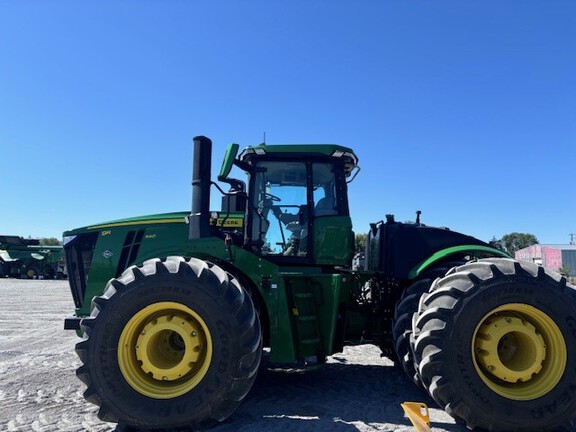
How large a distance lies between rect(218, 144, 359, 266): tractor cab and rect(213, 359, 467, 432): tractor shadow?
147 centimetres

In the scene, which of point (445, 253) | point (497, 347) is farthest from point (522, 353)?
point (445, 253)

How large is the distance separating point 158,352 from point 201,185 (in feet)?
5.51

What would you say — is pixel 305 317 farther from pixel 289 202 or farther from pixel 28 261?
pixel 28 261

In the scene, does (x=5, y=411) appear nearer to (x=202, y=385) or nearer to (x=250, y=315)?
(x=202, y=385)

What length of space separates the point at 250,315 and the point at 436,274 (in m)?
2.25

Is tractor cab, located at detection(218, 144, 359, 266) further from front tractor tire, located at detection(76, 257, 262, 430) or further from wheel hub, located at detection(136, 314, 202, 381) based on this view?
wheel hub, located at detection(136, 314, 202, 381)

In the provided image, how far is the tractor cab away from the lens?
5086 millimetres

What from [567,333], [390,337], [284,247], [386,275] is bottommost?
[390,337]

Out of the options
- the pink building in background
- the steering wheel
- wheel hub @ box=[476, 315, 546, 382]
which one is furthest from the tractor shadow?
the pink building in background

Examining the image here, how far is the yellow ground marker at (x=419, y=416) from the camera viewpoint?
130 inches

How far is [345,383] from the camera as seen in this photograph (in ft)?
17.5

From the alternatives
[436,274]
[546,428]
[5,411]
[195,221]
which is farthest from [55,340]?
[546,428]

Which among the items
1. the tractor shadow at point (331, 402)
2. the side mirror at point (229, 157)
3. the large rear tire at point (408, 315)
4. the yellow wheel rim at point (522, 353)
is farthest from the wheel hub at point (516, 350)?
the side mirror at point (229, 157)

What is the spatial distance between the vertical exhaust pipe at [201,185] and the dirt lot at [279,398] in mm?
1911
